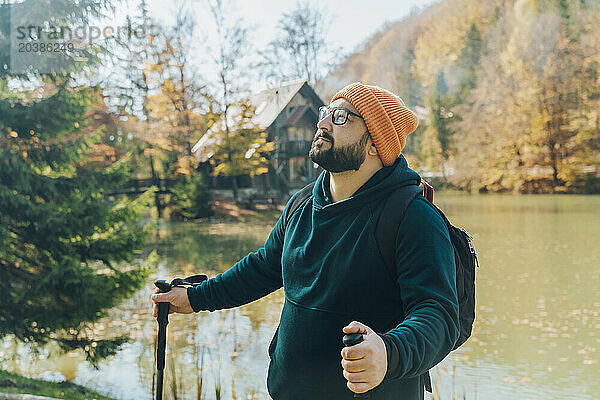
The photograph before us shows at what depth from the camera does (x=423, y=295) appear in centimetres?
90

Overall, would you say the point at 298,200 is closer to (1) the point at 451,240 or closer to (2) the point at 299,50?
(1) the point at 451,240

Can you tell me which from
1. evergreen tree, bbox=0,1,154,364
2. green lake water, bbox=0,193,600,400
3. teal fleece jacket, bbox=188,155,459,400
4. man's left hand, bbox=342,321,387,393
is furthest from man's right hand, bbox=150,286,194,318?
evergreen tree, bbox=0,1,154,364

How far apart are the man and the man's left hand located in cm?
9

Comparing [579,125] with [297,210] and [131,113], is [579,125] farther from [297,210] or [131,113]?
[297,210]

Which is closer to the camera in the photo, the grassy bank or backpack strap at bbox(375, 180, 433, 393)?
backpack strap at bbox(375, 180, 433, 393)

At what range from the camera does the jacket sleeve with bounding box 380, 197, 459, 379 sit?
815 mm

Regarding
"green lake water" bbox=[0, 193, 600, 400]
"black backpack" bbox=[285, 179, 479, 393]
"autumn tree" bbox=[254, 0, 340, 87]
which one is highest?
Result: "autumn tree" bbox=[254, 0, 340, 87]

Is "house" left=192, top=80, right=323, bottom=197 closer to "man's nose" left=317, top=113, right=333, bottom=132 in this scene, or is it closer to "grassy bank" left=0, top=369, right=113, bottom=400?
"grassy bank" left=0, top=369, right=113, bottom=400

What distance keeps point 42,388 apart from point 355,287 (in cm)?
290

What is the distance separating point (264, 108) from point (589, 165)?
1002 centimetres

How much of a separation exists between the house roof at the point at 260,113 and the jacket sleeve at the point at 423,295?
1379cm

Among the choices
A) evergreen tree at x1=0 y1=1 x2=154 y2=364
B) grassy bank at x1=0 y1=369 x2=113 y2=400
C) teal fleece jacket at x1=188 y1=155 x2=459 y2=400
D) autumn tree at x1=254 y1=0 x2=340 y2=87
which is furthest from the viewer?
autumn tree at x1=254 y1=0 x2=340 y2=87

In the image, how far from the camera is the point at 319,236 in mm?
1061

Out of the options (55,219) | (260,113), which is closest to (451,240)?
(55,219)
